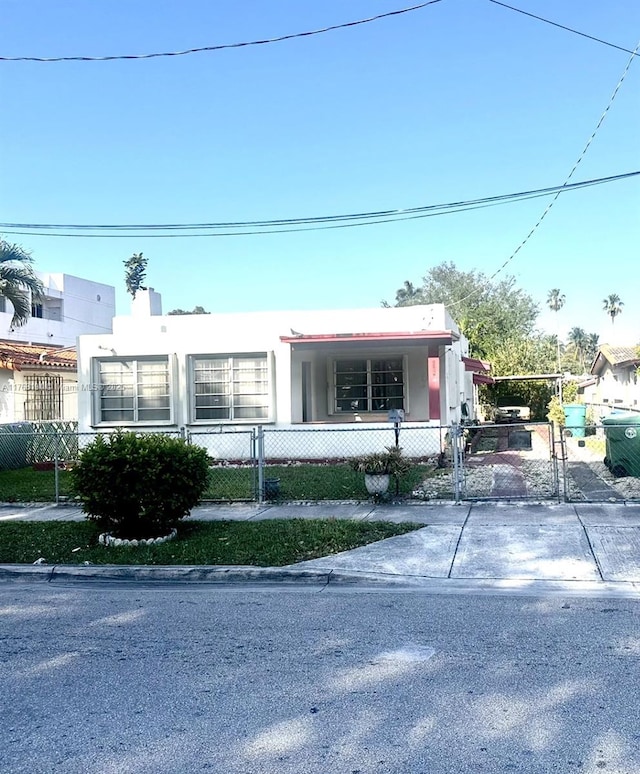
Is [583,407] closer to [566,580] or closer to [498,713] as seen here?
[566,580]

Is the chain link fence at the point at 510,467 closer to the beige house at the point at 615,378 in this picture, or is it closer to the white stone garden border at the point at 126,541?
the beige house at the point at 615,378

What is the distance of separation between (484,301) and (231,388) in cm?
3830

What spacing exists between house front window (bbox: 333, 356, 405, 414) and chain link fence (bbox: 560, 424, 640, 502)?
4.81 m

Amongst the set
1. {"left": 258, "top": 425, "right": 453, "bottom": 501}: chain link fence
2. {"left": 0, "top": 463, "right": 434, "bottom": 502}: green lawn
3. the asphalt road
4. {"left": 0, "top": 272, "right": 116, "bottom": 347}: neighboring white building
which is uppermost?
{"left": 0, "top": 272, "right": 116, "bottom": 347}: neighboring white building

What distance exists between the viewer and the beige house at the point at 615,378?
26.1m

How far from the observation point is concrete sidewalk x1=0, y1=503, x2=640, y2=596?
7.12 m

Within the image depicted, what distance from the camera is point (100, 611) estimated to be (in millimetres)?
6297

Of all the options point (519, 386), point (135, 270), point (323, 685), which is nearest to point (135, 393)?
point (323, 685)

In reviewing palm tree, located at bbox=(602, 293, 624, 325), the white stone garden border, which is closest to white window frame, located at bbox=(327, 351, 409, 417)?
the white stone garden border

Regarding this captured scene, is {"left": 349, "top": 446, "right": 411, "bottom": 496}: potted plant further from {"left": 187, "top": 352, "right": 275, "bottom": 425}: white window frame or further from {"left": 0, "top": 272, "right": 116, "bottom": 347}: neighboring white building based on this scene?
{"left": 0, "top": 272, "right": 116, "bottom": 347}: neighboring white building

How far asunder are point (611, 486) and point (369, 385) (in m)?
7.65

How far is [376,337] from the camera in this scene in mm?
15617

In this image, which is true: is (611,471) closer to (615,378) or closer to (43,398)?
(43,398)

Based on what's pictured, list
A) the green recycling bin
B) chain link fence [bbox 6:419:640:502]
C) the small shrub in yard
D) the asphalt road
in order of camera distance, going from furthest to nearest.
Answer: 1. the green recycling bin
2. chain link fence [bbox 6:419:640:502]
3. the small shrub in yard
4. the asphalt road
